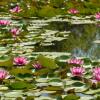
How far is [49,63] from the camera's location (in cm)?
392

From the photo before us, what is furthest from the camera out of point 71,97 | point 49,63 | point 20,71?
point 49,63

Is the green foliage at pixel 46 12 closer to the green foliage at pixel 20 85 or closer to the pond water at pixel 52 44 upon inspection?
the pond water at pixel 52 44

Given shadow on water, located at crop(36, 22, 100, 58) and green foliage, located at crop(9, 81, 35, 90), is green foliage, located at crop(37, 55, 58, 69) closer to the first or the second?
green foliage, located at crop(9, 81, 35, 90)

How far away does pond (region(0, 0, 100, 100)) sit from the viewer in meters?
3.34

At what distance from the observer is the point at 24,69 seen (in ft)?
12.4

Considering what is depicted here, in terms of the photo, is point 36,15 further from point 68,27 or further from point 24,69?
point 24,69

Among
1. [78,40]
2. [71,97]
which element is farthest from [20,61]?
[78,40]

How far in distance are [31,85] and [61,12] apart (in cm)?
470

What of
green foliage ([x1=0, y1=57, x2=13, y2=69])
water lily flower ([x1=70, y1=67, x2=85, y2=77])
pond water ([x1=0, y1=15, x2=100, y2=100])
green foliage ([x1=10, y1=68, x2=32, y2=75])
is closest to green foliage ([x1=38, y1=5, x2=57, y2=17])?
pond water ([x1=0, y1=15, x2=100, y2=100])

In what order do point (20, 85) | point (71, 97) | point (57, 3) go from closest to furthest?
point (71, 97) → point (20, 85) → point (57, 3)

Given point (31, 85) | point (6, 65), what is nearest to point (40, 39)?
point (6, 65)

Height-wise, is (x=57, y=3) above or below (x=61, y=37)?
above

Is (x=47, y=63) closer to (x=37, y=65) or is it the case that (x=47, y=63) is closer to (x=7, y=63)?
(x=37, y=65)

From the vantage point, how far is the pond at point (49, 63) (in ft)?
11.0
